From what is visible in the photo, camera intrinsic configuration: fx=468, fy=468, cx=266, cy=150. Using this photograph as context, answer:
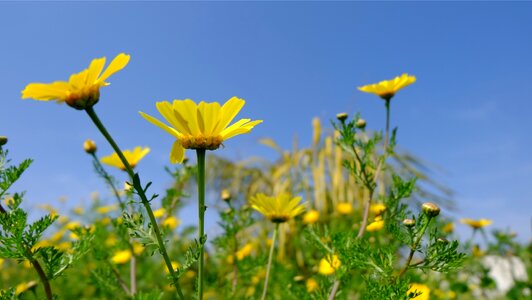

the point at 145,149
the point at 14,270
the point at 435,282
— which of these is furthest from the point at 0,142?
the point at 14,270

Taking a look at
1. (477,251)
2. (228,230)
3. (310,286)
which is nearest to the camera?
(228,230)

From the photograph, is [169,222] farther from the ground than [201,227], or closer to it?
closer to it

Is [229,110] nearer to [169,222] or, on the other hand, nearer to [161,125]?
[161,125]

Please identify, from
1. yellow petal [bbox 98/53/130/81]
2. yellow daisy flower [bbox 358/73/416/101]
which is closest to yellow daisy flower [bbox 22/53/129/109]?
yellow petal [bbox 98/53/130/81]

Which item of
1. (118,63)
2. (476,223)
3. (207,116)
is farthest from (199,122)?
(476,223)

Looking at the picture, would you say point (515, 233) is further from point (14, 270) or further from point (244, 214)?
point (14, 270)

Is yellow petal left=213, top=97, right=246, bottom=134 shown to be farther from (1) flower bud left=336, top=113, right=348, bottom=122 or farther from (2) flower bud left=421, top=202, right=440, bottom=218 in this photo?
(1) flower bud left=336, top=113, right=348, bottom=122
